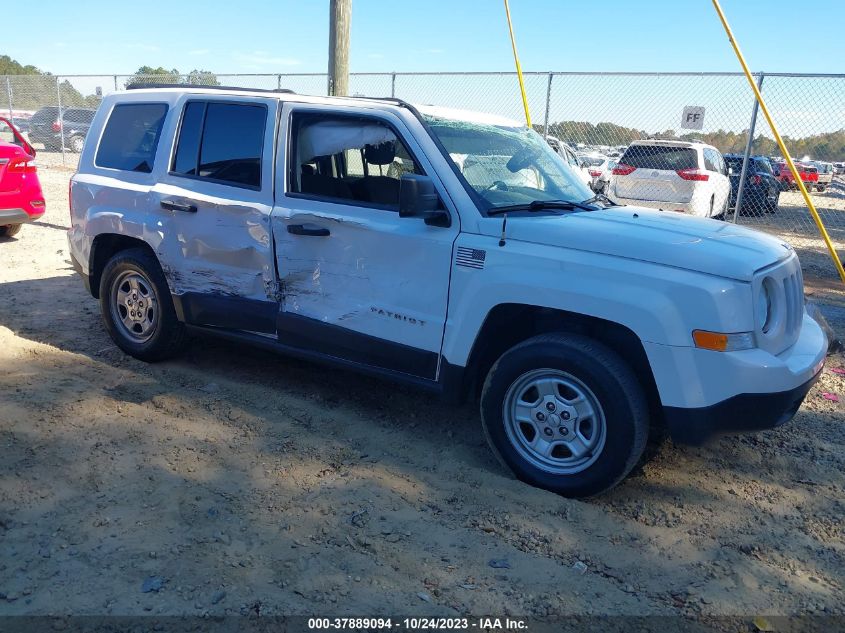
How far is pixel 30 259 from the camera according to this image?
28.6ft

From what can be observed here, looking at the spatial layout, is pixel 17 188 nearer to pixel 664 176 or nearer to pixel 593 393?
pixel 593 393

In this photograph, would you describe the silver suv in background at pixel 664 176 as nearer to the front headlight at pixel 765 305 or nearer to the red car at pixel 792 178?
the front headlight at pixel 765 305

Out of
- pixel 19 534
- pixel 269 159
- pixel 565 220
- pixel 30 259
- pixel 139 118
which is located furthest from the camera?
pixel 30 259

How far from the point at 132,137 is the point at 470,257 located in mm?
3018

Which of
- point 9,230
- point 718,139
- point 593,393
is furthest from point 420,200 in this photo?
point 718,139

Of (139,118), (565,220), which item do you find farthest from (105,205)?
(565,220)

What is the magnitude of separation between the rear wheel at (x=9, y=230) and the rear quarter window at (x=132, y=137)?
5.62 m

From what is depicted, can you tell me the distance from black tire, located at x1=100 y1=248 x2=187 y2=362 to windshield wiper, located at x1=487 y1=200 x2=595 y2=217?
99.7 inches

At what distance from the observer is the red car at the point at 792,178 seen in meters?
21.5

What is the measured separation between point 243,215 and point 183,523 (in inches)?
81.2

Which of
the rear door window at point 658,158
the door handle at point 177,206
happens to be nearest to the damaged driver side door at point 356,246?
the door handle at point 177,206

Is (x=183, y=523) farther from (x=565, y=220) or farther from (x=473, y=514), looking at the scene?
(x=565, y=220)

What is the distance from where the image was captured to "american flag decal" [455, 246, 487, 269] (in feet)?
12.2

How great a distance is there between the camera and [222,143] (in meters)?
4.80
